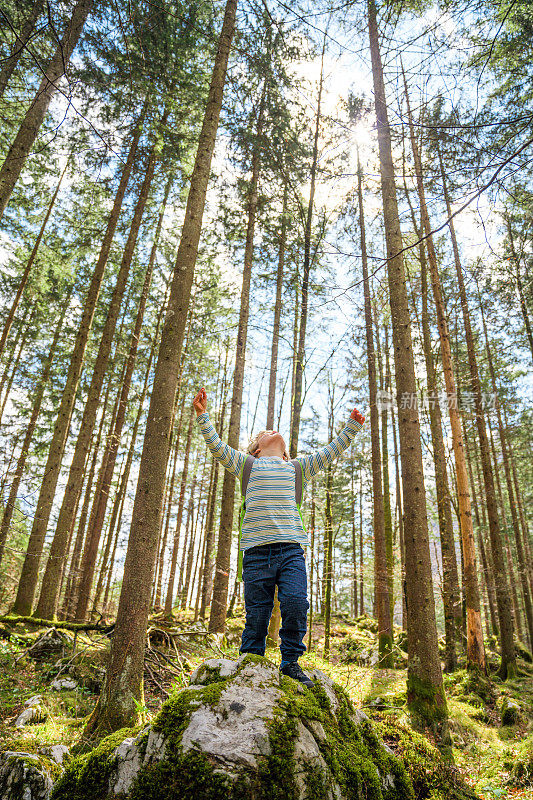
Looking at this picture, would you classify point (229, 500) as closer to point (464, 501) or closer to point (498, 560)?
point (464, 501)

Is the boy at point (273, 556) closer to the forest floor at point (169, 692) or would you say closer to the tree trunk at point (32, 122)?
the forest floor at point (169, 692)

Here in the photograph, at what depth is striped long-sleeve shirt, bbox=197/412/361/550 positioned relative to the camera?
2.68 meters

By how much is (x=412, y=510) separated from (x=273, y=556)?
342 cm

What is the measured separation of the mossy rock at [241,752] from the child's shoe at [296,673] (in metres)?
0.07

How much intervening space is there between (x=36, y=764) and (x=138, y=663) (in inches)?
48.3

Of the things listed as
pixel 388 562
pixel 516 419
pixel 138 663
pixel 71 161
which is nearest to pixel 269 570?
pixel 138 663

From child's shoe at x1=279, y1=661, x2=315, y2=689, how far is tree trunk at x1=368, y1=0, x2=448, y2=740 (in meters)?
3.15

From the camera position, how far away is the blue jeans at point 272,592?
8.02ft

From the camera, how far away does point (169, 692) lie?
4.71 m

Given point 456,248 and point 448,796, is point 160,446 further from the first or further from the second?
point 456,248

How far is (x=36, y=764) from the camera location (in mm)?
2445

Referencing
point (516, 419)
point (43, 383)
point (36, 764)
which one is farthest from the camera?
point (516, 419)

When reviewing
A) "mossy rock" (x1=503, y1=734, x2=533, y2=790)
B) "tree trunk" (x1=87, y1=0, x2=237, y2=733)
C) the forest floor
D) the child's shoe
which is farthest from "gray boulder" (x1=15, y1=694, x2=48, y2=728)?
"mossy rock" (x1=503, y1=734, x2=533, y2=790)

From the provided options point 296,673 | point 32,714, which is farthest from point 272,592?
point 32,714
